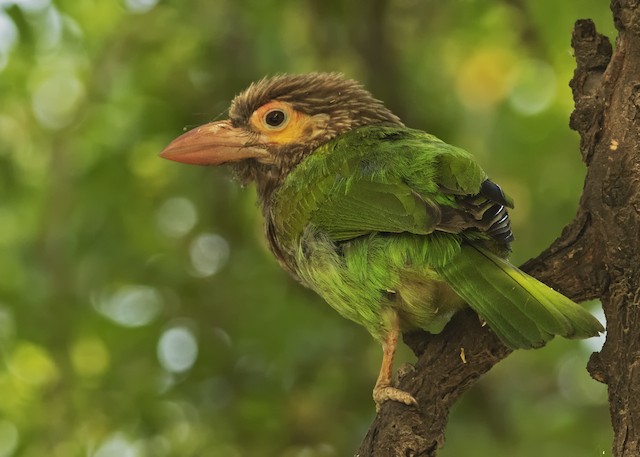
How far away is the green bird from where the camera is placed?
8.79ft

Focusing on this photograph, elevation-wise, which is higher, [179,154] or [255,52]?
[255,52]

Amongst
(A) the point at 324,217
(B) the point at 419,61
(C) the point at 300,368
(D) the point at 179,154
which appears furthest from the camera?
(B) the point at 419,61

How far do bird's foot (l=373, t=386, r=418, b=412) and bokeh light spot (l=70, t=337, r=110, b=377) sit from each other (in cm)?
307

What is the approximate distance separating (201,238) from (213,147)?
100 inches

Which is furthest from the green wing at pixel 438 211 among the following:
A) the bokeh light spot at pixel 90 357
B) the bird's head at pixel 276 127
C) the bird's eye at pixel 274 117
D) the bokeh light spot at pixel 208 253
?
the bokeh light spot at pixel 90 357

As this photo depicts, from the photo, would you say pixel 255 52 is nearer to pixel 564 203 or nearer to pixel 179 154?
pixel 564 203

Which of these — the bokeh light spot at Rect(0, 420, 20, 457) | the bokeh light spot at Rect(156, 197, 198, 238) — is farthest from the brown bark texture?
the bokeh light spot at Rect(156, 197, 198, 238)

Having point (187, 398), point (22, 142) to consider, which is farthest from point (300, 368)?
point (22, 142)

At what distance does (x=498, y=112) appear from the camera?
632 centimetres

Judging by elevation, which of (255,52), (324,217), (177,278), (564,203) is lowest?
(324,217)

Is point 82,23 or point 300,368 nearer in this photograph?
point 300,368

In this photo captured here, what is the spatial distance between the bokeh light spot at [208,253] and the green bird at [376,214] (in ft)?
7.11

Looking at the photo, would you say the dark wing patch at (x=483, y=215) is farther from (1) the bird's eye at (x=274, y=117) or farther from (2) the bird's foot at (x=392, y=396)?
(1) the bird's eye at (x=274, y=117)

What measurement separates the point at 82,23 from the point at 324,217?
11.6ft
